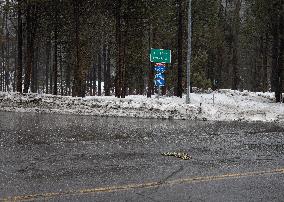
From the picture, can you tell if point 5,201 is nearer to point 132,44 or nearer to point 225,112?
point 225,112

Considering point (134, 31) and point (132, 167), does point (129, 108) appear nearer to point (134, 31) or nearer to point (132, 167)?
point (132, 167)

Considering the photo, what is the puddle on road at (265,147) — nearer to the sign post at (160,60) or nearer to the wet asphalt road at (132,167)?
the wet asphalt road at (132,167)

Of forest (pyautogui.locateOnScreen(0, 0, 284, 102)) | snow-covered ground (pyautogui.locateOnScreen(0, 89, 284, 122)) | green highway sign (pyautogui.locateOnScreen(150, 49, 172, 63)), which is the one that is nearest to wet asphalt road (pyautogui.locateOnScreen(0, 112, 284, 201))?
snow-covered ground (pyautogui.locateOnScreen(0, 89, 284, 122))

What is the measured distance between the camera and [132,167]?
8.37m

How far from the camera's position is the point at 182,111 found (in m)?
24.5

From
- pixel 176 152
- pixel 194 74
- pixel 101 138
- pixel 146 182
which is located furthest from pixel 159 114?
pixel 194 74

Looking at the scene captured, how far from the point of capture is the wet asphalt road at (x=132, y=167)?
6.34 metres

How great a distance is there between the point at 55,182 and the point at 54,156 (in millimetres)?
2419

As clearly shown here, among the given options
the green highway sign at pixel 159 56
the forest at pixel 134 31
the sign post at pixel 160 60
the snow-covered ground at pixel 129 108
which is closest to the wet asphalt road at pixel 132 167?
the snow-covered ground at pixel 129 108

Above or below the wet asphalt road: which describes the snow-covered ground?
above

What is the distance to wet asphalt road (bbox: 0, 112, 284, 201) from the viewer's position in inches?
250

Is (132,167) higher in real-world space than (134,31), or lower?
lower

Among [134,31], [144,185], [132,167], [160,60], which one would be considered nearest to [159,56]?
[160,60]

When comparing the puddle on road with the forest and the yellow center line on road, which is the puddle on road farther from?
the forest
